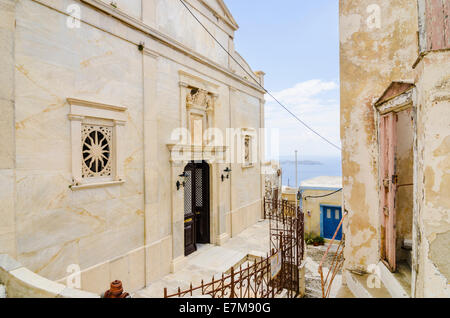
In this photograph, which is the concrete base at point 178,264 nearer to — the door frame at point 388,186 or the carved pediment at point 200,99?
the carved pediment at point 200,99

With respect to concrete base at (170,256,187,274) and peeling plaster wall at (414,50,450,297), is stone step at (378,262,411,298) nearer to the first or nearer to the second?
peeling plaster wall at (414,50,450,297)

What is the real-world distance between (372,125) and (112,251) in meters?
6.11

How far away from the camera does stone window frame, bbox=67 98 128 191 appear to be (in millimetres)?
4855

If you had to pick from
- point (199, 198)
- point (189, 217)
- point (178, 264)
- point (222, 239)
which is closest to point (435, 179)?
point (178, 264)

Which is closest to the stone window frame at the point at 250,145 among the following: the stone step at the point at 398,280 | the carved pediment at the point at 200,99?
the carved pediment at the point at 200,99

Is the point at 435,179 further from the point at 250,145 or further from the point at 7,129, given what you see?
the point at 250,145

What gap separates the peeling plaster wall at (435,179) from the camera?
6.23 ft

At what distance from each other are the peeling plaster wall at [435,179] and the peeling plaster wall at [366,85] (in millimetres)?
1747

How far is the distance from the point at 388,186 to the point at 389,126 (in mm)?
849

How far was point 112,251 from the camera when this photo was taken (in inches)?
219

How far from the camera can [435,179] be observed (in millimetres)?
1946
